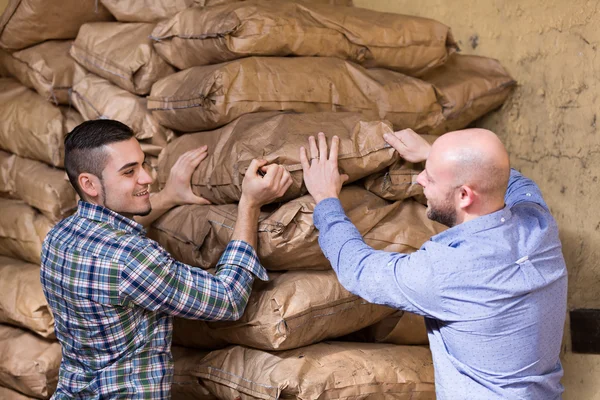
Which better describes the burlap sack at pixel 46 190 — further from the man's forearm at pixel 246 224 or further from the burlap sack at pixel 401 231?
the burlap sack at pixel 401 231

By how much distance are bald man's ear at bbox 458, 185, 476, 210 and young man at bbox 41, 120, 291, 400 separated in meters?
0.55

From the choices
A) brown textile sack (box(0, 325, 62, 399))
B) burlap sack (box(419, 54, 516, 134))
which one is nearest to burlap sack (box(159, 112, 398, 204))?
burlap sack (box(419, 54, 516, 134))

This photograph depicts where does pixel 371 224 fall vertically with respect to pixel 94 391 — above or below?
above

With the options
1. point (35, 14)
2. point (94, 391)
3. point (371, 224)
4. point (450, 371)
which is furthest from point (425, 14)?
point (94, 391)

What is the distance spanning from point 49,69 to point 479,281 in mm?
1964

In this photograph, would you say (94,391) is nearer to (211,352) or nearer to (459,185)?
(211,352)

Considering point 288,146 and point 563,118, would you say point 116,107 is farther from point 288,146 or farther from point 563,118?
point 563,118

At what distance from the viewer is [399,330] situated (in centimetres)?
246

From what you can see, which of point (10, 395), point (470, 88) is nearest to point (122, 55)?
point (470, 88)

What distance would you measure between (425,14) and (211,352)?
Answer: 63.9 inches

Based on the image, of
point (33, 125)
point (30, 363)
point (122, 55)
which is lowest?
point (30, 363)

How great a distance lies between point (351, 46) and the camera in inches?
103

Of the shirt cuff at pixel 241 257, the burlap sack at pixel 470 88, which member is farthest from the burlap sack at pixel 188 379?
the burlap sack at pixel 470 88

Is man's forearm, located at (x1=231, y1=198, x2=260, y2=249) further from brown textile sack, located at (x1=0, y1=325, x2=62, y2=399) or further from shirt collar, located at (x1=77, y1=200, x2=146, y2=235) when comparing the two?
brown textile sack, located at (x1=0, y1=325, x2=62, y2=399)
